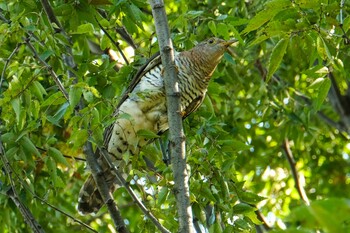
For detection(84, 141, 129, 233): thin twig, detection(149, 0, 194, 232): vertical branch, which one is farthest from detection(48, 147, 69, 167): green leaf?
detection(149, 0, 194, 232): vertical branch

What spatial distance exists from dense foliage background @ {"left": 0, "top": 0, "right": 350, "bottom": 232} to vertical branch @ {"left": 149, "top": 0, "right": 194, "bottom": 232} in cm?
28

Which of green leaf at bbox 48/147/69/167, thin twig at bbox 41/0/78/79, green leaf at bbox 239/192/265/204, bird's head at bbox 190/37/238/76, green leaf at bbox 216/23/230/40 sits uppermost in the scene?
thin twig at bbox 41/0/78/79

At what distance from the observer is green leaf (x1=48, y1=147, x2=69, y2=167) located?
3762 millimetres

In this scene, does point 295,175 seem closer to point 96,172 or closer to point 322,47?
point 96,172

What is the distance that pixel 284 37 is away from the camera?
→ 3254 millimetres

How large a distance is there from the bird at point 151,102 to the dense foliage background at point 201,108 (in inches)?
3.6

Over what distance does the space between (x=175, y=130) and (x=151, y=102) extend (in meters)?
1.36

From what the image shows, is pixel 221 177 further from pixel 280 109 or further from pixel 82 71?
pixel 280 109

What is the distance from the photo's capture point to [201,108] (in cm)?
470

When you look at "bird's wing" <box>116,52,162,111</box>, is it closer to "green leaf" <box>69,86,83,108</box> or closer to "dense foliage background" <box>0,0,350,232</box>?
"dense foliage background" <box>0,0,350,232</box>

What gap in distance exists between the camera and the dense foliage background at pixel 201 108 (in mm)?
3285

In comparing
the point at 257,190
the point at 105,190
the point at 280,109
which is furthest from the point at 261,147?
the point at 105,190

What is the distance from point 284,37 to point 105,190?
48.8 inches

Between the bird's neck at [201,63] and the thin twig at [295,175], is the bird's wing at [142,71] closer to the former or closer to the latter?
the bird's neck at [201,63]
